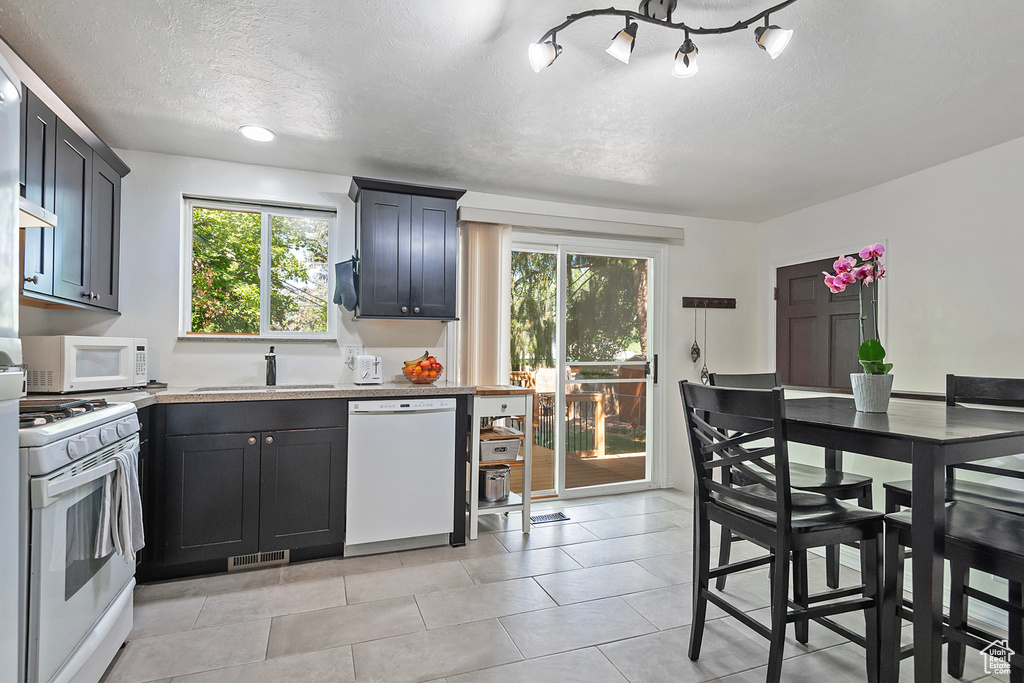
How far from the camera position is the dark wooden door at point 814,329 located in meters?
3.83

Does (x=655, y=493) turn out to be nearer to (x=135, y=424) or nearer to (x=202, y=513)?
(x=202, y=513)

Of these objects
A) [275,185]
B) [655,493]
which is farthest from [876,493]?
[275,185]

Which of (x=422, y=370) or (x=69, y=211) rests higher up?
(x=69, y=211)

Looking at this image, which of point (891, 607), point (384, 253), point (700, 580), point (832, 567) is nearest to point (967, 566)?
point (891, 607)

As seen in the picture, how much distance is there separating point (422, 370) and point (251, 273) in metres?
1.29

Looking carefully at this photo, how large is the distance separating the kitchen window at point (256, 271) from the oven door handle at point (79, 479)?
161cm

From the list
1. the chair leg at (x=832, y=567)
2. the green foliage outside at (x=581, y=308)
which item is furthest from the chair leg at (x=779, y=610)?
the green foliage outside at (x=581, y=308)

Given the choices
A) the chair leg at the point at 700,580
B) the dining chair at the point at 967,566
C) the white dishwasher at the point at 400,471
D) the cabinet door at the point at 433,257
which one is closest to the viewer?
the dining chair at the point at 967,566

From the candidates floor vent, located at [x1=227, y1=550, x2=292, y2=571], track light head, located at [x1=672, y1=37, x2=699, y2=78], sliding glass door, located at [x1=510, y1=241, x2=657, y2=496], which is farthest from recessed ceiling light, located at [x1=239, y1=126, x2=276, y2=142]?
floor vent, located at [x1=227, y1=550, x2=292, y2=571]

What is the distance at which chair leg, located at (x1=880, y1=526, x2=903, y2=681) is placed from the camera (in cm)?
161

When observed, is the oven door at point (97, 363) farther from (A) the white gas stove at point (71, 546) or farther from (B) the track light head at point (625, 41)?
(B) the track light head at point (625, 41)

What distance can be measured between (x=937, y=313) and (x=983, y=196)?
0.70 m

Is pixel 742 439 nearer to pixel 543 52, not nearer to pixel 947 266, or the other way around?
pixel 543 52

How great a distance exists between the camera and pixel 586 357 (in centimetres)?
430
